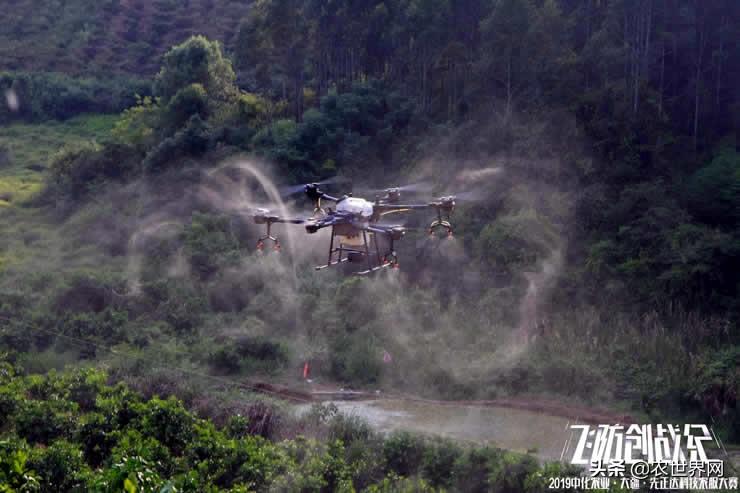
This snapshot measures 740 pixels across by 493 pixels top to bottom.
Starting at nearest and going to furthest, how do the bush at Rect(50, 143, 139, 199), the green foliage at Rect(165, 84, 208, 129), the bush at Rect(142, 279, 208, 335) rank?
the bush at Rect(142, 279, 208, 335) → the bush at Rect(50, 143, 139, 199) → the green foliage at Rect(165, 84, 208, 129)

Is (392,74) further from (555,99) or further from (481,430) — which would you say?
(481,430)

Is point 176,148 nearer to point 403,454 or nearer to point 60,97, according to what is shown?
point 60,97

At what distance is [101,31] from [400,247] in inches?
1363

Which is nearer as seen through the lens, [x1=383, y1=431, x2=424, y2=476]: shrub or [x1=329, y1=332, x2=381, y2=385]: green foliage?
[x1=383, y1=431, x2=424, y2=476]: shrub

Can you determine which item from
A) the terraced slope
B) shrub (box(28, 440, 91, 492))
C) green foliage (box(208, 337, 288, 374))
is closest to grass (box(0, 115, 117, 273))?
the terraced slope

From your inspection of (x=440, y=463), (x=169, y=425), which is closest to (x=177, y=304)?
(x=169, y=425)

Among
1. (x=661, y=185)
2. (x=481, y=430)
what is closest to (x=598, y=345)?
(x=481, y=430)

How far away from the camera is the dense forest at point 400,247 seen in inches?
593

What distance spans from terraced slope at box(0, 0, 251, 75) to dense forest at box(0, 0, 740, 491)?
15.2 meters

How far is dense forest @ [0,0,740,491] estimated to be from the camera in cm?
1506

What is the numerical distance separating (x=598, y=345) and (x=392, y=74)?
53.0ft

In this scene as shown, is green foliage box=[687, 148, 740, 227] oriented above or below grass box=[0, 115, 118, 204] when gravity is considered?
below

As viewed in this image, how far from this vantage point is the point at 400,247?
24828mm

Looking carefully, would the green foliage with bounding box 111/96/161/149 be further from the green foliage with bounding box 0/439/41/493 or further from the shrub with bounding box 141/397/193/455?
the green foliage with bounding box 0/439/41/493
